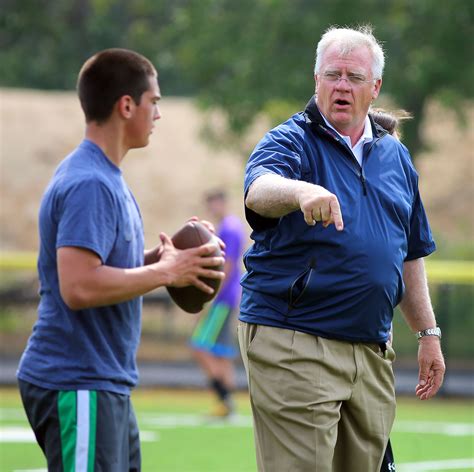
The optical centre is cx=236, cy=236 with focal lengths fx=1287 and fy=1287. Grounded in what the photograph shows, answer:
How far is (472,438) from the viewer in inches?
452

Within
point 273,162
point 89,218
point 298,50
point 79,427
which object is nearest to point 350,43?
point 273,162

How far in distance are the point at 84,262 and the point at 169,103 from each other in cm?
2672

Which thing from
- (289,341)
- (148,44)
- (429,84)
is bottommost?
(289,341)

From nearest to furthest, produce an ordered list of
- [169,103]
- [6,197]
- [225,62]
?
[225,62]
[6,197]
[169,103]

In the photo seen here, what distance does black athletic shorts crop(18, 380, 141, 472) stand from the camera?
4.91 meters

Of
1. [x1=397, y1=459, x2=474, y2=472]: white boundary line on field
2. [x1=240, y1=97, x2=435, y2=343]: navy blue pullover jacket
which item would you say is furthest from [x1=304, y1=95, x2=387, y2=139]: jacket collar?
[x1=397, y1=459, x2=474, y2=472]: white boundary line on field

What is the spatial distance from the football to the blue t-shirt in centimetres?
37

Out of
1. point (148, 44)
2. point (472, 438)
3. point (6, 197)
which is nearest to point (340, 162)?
point (472, 438)

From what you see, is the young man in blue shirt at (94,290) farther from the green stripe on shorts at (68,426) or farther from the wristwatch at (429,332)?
the wristwatch at (429,332)

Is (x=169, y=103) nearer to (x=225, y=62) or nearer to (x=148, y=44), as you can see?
(x=148, y=44)

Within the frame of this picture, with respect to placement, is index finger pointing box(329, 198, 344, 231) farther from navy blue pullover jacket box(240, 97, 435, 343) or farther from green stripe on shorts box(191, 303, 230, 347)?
green stripe on shorts box(191, 303, 230, 347)

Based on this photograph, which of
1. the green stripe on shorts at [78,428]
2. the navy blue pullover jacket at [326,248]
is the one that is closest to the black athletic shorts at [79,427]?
the green stripe on shorts at [78,428]

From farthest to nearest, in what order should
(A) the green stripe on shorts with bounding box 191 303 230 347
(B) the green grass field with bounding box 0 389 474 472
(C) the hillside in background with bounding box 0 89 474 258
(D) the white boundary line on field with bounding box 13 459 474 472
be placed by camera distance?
(C) the hillside in background with bounding box 0 89 474 258, (A) the green stripe on shorts with bounding box 191 303 230 347, (B) the green grass field with bounding box 0 389 474 472, (D) the white boundary line on field with bounding box 13 459 474 472

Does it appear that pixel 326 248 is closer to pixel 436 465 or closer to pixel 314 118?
pixel 314 118
